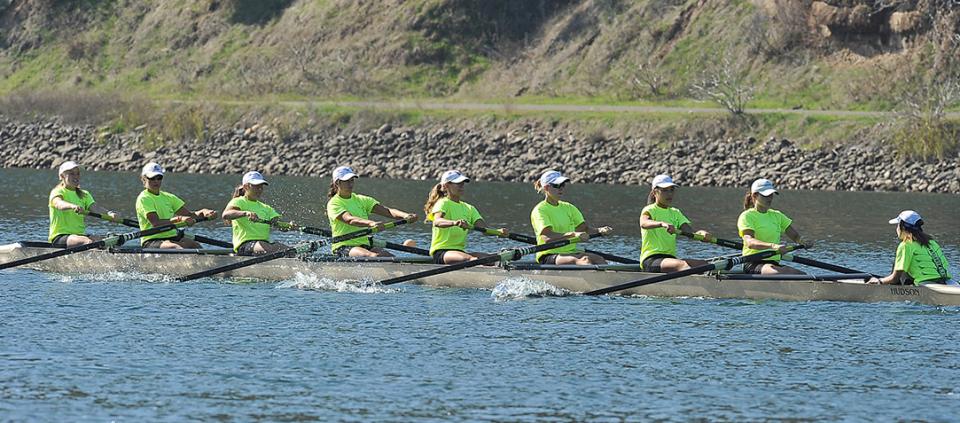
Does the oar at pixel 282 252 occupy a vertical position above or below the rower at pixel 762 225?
below

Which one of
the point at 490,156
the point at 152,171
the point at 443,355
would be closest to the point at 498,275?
the point at 443,355

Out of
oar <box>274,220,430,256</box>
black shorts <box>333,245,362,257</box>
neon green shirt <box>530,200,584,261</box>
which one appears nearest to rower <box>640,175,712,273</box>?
neon green shirt <box>530,200,584,261</box>

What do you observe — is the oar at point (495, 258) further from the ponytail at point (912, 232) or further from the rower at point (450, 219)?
the ponytail at point (912, 232)

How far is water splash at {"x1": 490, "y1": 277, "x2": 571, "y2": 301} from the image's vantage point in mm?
25734

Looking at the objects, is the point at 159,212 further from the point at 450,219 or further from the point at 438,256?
the point at 450,219

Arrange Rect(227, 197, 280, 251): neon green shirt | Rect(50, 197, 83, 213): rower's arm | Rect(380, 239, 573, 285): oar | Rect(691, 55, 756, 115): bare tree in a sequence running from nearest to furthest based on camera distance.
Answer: Rect(380, 239, 573, 285): oar → Rect(227, 197, 280, 251): neon green shirt → Rect(50, 197, 83, 213): rower's arm → Rect(691, 55, 756, 115): bare tree

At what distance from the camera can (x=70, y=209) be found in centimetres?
2766

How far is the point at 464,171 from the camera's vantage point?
61.2 m

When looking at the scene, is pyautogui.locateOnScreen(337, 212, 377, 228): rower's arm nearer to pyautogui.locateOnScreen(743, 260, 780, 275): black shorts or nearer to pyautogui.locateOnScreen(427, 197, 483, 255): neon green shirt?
pyautogui.locateOnScreen(427, 197, 483, 255): neon green shirt

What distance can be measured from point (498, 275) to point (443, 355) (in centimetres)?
605

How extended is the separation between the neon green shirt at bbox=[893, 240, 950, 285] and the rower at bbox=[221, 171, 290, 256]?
10846mm

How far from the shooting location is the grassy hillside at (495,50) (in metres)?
63.3

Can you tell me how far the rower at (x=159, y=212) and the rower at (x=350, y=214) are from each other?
2.27 metres

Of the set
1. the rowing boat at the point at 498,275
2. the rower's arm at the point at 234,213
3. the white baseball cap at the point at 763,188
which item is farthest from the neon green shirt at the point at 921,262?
the rower's arm at the point at 234,213
